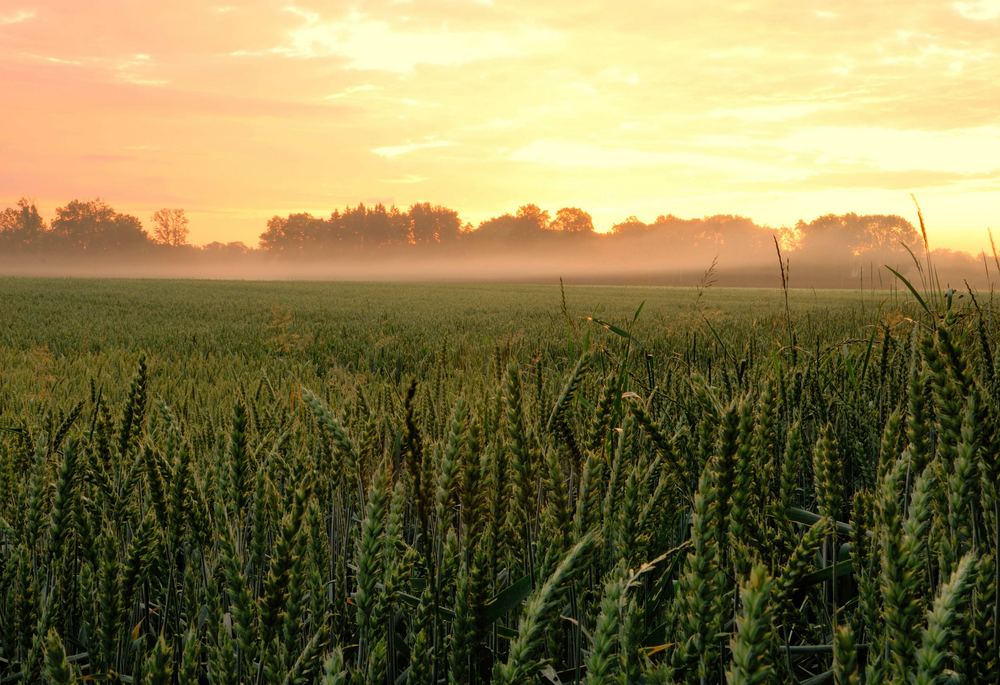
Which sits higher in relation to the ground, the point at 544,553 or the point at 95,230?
the point at 95,230

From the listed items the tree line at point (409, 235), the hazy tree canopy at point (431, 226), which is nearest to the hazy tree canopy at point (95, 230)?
the tree line at point (409, 235)

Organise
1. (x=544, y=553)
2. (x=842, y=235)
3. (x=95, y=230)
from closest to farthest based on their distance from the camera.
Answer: (x=544, y=553) < (x=842, y=235) < (x=95, y=230)

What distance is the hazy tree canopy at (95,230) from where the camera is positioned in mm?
165125

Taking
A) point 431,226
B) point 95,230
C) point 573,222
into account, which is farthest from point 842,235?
point 95,230

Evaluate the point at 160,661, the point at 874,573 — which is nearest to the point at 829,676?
the point at 874,573

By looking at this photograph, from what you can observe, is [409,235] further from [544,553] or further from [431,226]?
[544,553]

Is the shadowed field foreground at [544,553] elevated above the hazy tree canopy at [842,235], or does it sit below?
below

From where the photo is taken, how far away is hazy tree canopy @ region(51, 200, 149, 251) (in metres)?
165

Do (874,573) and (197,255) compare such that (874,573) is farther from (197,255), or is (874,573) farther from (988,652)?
(197,255)

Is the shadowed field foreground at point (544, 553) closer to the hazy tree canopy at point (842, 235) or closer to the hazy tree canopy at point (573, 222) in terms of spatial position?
the hazy tree canopy at point (842, 235)

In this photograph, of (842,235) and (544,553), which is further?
(842,235)

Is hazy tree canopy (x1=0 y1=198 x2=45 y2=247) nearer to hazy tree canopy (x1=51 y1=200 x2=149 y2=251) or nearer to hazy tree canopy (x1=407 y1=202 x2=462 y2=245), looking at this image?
hazy tree canopy (x1=51 y1=200 x2=149 y2=251)

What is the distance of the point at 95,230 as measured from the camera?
166000 millimetres

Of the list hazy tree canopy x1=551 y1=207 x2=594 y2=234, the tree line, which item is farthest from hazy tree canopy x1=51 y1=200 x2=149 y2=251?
hazy tree canopy x1=551 y1=207 x2=594 y2=234
